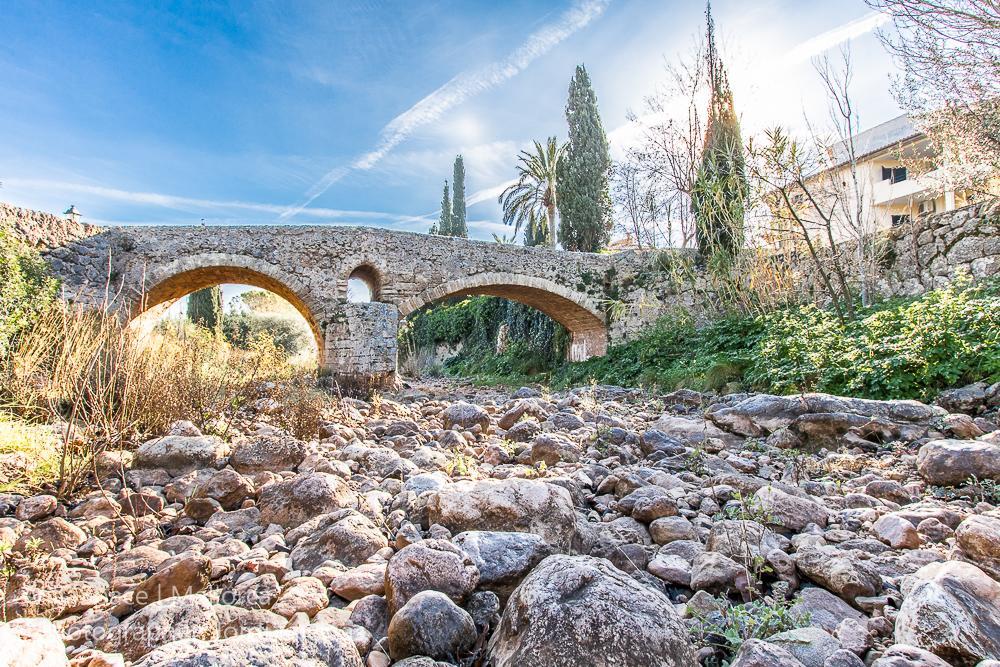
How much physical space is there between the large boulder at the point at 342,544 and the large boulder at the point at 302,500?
292mm

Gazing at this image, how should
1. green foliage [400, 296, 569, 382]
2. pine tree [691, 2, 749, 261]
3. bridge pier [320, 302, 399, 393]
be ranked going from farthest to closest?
green foliage [400, 296, 569, 382] < bridge pier [320, 302, 399, 393] < pine tree [691, 2, 749, 261]

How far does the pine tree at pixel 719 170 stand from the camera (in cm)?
948

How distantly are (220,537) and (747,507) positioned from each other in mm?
2402

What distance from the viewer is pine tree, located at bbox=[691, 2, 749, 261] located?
9.48 m

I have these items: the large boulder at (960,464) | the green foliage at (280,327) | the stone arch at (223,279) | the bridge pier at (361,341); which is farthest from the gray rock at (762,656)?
the green foliage at (280,327)

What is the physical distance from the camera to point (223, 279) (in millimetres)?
11320

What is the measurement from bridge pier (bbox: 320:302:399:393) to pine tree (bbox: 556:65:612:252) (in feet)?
32.7

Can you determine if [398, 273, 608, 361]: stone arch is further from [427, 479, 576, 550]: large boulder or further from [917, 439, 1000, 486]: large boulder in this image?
[917, 439, 1000, 486]: large boulder

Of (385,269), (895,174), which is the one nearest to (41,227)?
(385,269)

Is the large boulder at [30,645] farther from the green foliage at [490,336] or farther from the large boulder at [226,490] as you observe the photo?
the green foliage at [490,336]

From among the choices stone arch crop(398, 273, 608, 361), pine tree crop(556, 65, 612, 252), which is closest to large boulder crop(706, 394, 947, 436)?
stone arch crop(398, 273, 608, 361)

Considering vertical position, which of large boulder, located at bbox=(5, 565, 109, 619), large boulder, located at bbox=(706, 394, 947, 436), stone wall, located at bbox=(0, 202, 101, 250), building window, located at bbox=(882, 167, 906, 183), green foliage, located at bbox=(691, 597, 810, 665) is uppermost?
building window, located at bbox=(882, 167, 906, 183)

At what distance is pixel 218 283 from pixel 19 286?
15.1 ft

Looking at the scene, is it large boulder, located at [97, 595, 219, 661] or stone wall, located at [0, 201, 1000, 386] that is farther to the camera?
stone wall, located at [0, 201, 1000, 386]
